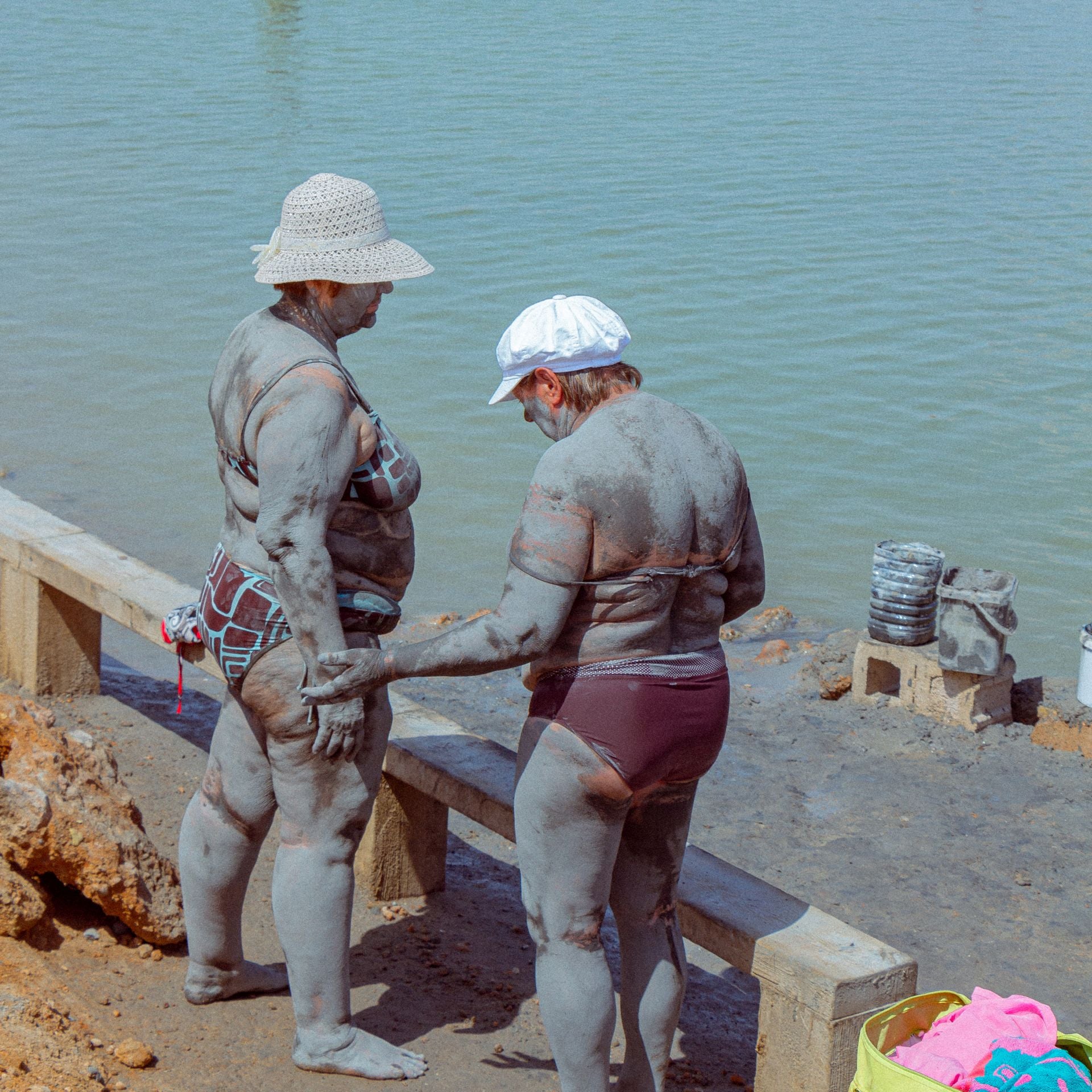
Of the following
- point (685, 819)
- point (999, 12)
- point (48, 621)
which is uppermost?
point (999, 12)

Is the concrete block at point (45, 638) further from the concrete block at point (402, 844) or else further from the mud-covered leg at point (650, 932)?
the mud-covered leg at point (650, 932)


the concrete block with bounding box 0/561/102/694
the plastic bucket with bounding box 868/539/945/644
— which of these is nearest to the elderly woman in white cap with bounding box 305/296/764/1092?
the concrete block with bounding box 0/561/102/694

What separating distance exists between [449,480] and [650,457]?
7.71 meters

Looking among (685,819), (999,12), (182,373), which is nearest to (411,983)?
(685,819)

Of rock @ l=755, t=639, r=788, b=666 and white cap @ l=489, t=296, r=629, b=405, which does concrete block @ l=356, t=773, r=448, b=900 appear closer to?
white cap @ l=489, t=296, r=629, b=405

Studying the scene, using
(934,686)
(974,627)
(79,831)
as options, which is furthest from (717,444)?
(934,686)

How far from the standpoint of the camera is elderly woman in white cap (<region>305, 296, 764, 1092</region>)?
2850mm

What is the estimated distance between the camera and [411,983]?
13.7ft

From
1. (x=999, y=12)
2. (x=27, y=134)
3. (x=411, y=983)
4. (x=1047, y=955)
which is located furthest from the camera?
(x=999, y=12)

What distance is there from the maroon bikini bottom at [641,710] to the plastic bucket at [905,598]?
12.2ft

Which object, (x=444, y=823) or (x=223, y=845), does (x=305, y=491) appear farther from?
(x=444, y=823)

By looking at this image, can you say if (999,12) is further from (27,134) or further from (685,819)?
(685,819)

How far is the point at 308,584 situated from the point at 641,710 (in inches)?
31.8

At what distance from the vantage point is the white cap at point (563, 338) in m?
2.89
